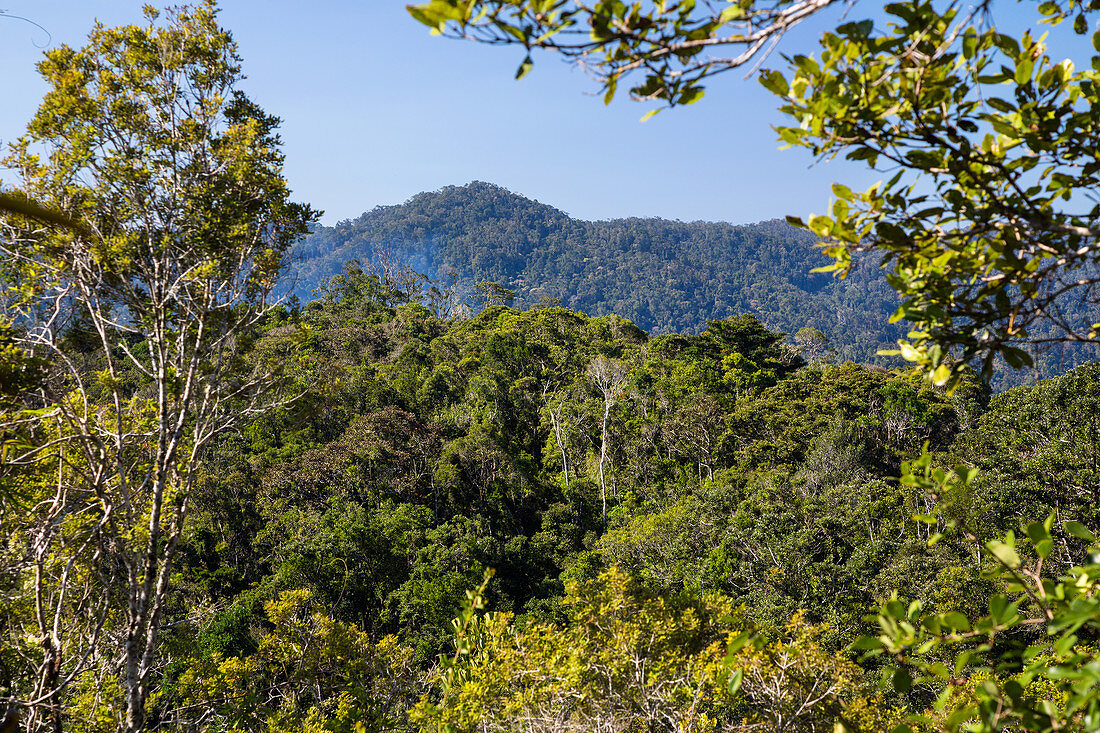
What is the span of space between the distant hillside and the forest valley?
7573 centimetres

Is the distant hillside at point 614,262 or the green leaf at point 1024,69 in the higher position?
the distant hillside at point 614,262

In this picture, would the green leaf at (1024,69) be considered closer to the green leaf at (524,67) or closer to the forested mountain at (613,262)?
the green leaf at (524,67)

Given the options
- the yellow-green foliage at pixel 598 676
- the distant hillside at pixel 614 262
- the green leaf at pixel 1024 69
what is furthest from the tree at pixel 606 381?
the distant hillside at pixel 614 262

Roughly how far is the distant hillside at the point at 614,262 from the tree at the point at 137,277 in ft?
295

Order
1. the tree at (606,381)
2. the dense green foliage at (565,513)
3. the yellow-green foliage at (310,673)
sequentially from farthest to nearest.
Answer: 1. the tree at (606,381)
2. the yellow-green foliage at (310,673)
3. the dense green foliage at (565,513)

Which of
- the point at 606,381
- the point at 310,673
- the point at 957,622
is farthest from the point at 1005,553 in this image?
the point at 606,381

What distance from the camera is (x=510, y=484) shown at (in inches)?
784

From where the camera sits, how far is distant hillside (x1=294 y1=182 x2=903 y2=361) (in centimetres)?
10581

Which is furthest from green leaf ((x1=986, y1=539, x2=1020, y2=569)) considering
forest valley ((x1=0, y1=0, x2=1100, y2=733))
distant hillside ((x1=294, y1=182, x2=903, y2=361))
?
distant hillside ((x1=294, y1=182, x2=903, y2=361))

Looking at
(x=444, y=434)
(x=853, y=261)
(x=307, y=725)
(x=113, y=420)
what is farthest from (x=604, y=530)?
(x=853, y=261)

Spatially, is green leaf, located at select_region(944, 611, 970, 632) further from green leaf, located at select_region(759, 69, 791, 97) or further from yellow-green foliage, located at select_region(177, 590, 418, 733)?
yellow-green foliage, located at select_region(177, 590, 418, 733)

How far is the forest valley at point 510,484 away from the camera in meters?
1.26

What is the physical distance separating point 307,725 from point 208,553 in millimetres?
12121

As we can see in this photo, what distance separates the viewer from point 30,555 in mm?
2873
